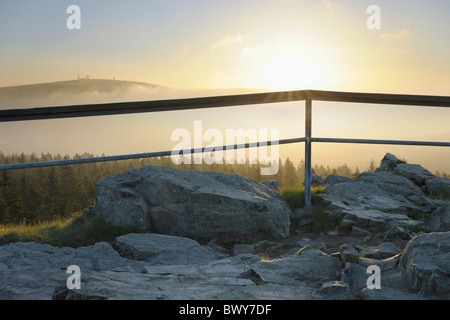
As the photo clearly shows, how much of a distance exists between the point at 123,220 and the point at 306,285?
240cm

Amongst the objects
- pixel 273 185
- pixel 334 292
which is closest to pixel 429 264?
pixel 334 292

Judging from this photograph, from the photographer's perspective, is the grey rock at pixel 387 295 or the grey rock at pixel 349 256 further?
the grey rock at pixel 349 256

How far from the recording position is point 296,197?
18.3ft

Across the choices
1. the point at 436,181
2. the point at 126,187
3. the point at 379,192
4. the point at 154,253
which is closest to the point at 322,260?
the point at 154,253

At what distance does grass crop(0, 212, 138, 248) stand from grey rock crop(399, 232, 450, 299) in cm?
275

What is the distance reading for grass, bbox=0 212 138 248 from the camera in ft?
14.2

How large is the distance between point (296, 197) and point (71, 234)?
2702 mm

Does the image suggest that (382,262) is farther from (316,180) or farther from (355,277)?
(316,180)

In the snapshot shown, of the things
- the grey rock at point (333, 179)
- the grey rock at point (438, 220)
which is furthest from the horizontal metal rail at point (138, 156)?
the grey rock at point (438, 220)

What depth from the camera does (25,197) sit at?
137ft

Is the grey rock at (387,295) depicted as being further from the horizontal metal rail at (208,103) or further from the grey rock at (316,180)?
the grey rock at (316,180)

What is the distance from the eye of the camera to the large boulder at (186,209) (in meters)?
4.68

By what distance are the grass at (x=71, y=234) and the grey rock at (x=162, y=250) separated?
1.30 ft
